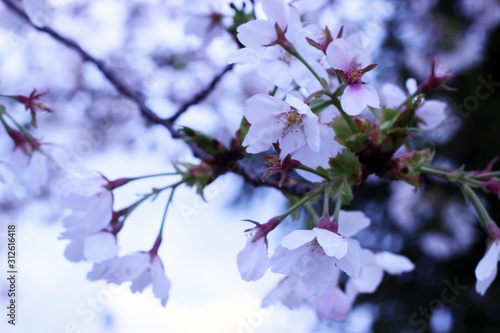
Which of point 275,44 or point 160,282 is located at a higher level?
point 275,44

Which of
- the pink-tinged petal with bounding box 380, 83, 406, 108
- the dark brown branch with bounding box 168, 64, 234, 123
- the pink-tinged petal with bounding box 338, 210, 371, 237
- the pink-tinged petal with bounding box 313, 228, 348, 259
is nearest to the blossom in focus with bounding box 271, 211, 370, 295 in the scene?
the pink-tinged petal with bounding box 313, 228, 348, 259

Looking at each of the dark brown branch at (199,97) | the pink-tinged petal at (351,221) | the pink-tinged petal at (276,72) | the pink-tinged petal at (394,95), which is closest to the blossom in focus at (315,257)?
the pink-tinged petal at (351,221)

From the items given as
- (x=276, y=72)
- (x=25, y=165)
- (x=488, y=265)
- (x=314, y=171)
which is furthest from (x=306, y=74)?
(x=25, y=165)

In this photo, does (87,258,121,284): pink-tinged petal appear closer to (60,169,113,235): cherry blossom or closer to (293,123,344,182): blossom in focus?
(60,169,113,235): cherry blossom

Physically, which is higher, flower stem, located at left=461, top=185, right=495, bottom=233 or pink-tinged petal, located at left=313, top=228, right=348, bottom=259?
pink-tinged petal, located at left=313, top=228, right=348, bottom=259

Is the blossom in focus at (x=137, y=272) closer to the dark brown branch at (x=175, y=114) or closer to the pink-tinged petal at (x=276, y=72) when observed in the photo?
the dark brown branch at (x=175, y=114)

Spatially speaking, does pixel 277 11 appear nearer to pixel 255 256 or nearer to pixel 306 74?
pixel 306 74

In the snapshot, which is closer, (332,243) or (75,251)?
(332,243)

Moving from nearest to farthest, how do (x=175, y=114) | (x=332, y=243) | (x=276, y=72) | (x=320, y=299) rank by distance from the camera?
(x=332, y=243), (x=276, y=72), (x=320, y=299), (x=175, y=114)
